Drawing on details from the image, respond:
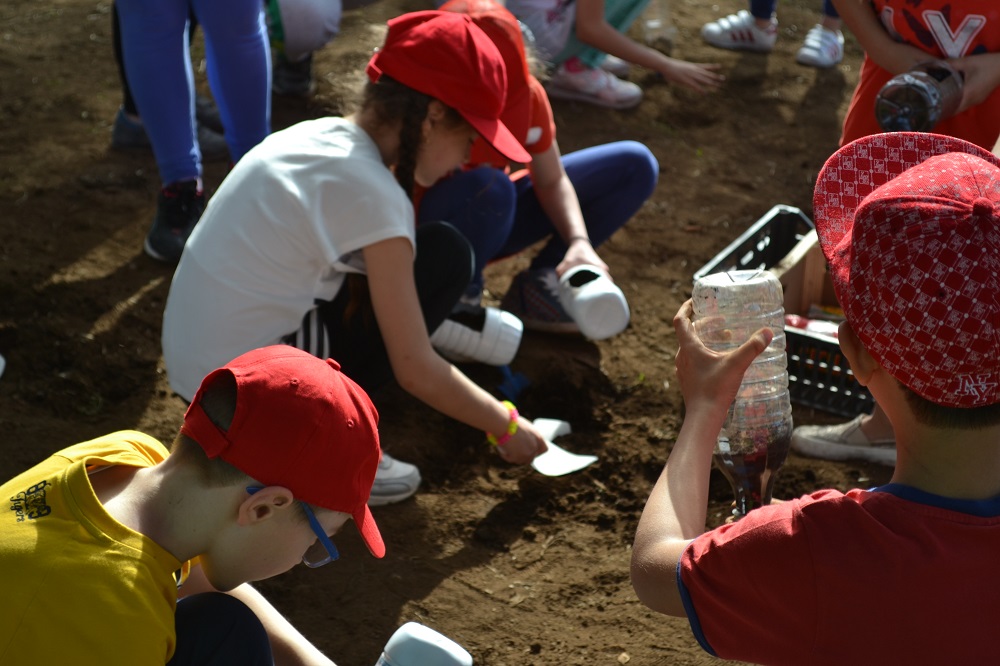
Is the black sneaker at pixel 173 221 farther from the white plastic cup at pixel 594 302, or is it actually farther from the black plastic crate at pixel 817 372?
the black plastic crate at pixel 817 372

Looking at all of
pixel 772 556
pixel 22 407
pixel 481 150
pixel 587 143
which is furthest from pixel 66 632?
pixel 587 143

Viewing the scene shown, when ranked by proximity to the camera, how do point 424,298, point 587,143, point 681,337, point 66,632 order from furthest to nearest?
point 587,143 → point 424,298 → point 681,337 → point 66,632

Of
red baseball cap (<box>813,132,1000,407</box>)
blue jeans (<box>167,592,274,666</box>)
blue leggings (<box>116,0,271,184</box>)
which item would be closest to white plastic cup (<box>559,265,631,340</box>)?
blue leggings (<box>116,0,271,184</box>)

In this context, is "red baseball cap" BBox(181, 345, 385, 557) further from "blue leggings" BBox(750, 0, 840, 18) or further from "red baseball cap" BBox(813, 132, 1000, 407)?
"blue leggings" BBox(750, 0, 840, 18)

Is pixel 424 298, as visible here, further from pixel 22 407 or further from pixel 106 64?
pixel 106 64

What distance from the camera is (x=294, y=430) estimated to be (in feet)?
5.22

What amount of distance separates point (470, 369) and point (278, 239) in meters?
0.98

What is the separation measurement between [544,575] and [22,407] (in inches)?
58.8

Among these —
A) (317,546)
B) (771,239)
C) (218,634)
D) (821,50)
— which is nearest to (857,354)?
(317,546)

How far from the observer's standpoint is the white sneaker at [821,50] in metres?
5.68

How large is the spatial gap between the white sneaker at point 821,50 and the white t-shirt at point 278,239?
12.6 feet

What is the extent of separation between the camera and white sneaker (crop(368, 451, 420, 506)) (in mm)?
2732

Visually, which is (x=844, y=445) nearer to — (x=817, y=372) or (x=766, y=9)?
(x=817, y=372)

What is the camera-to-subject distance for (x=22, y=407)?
294 cm
